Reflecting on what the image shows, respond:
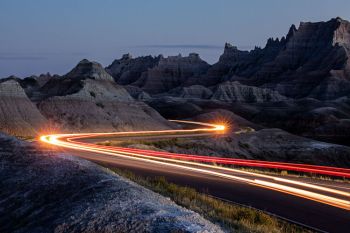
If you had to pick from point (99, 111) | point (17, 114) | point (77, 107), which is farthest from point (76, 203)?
point (99, 111)

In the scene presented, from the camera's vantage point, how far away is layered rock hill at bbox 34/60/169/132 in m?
82.2

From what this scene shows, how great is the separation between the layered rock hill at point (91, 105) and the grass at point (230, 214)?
6182 centimetres

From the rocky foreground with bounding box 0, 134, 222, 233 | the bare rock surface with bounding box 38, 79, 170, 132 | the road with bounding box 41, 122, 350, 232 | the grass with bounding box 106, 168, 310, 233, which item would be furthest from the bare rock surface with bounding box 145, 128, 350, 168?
the grass with bounding box 106, 168, 310, 233

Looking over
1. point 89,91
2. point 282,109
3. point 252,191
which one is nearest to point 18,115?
point 89,91

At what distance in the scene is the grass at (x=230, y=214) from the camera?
13.2 meters

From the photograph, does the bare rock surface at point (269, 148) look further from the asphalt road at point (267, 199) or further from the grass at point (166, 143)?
the asphalt road at point (267, 199)

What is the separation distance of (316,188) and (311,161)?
55473 millimetres

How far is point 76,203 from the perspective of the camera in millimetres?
12898

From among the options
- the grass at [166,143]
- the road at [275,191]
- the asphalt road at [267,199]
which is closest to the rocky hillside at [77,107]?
the grass at [166,143]

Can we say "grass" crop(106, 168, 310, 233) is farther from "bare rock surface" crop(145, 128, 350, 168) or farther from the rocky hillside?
the rocky hillside

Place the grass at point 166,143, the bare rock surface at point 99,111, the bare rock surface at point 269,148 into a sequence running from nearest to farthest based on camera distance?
the grass at point 166,143, the bare rock surface at point 269,148, the bare rock surface at point 99,111

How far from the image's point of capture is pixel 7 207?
53.6 ft

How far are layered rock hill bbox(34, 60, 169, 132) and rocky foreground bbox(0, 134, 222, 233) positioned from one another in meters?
59.2

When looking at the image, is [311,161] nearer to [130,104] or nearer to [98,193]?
[130,104]
